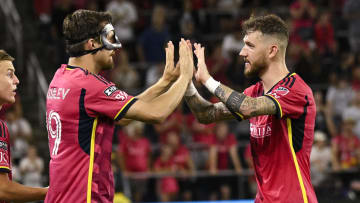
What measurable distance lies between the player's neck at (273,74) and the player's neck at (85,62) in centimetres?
135

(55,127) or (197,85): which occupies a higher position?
(55,127)

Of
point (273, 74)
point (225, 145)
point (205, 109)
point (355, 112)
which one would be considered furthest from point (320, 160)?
point (273, 74)

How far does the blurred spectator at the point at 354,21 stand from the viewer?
537 inches

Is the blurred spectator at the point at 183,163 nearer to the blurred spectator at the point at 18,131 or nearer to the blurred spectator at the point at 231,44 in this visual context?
the blurred spectator at the point at 18,131

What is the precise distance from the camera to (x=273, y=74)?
500 cm

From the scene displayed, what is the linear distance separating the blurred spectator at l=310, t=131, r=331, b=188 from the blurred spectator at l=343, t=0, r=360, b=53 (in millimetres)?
3056

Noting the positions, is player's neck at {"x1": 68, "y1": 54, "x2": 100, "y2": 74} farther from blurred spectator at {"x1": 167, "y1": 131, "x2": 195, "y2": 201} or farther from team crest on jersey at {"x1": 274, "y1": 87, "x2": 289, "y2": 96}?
blurred spectator at {"x1": 167, "y1": 131, "x2": 195, "y2": 201}

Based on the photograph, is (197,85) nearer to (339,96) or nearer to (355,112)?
(339,96)

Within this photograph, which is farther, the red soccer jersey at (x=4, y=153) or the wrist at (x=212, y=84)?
the wrist at (x=212, y=84)

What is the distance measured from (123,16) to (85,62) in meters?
8.96

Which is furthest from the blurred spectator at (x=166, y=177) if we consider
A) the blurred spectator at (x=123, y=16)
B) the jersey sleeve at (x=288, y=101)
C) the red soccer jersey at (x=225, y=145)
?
the jersey sleeve at (x=288, y=101)

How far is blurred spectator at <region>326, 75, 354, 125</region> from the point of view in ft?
40.9

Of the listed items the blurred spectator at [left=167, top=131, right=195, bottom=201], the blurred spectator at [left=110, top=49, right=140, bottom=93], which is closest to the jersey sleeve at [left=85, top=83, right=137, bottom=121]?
the blurred spectator at [left=167, top=131, right=195, bottom=201]

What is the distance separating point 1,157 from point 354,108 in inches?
342
